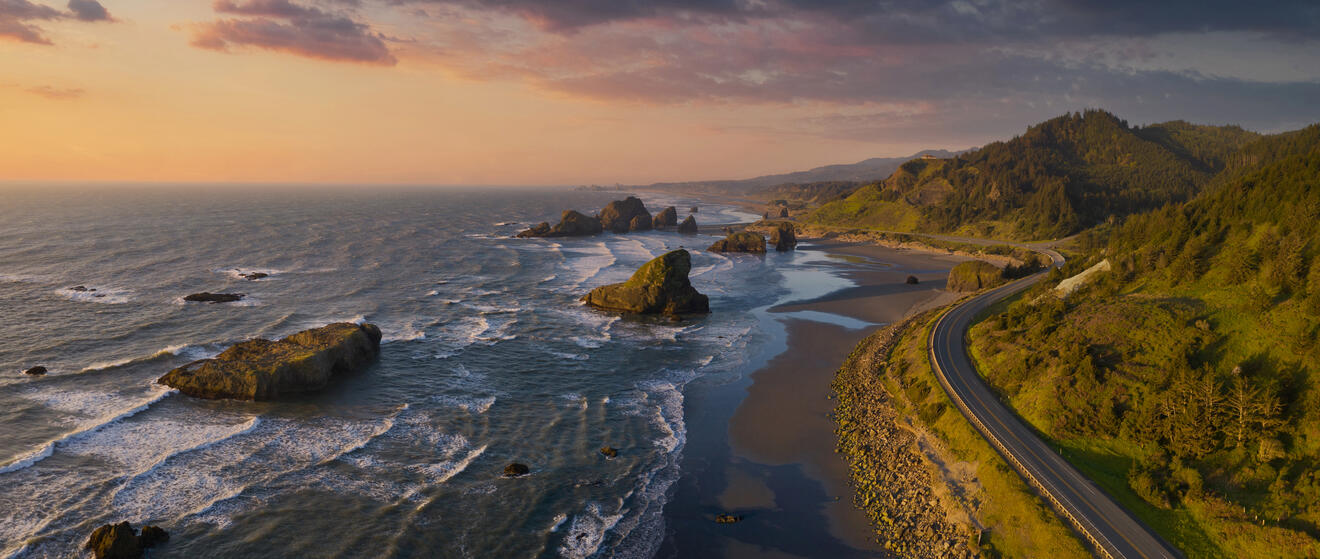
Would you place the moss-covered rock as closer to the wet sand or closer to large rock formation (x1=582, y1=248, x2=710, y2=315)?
the wet sand

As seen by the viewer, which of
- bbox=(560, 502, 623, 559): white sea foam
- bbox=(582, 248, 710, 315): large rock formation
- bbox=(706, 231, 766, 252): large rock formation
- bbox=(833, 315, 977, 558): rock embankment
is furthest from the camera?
bbox=(706, 231, 766, 252): large rock formation

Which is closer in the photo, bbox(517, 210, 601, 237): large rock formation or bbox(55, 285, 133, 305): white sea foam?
bbox(55, 285, 133, 305): white sea foam

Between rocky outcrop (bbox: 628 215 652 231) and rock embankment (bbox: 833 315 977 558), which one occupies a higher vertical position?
A: rocky outcrop (bbox: 628 215 652 231)

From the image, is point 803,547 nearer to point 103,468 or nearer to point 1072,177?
point 103,468

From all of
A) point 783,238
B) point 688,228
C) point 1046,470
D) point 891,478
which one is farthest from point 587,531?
point 688,228

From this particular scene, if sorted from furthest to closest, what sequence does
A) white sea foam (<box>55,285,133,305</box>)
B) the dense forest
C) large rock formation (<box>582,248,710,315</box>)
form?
1. large rock formation (<box>582,248,710,315</box>)
2. white sea foam (<box>55,285,133,305</box>)
3. the dense forest

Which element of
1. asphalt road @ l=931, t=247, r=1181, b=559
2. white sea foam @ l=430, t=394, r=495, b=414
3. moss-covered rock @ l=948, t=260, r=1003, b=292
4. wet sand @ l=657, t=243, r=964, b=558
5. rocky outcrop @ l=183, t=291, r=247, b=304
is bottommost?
wet sand @ l=657, t=243, r=964, b=558

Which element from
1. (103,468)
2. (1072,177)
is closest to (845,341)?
(103,468)

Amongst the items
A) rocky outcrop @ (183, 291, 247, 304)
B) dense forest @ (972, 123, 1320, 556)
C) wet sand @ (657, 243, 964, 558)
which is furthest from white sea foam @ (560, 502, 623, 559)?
rocky outcrop @ (183, 291, 247, 304)
